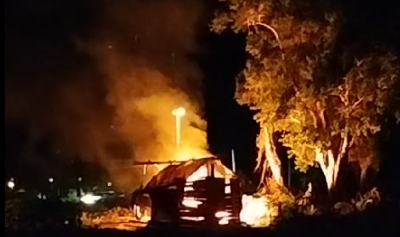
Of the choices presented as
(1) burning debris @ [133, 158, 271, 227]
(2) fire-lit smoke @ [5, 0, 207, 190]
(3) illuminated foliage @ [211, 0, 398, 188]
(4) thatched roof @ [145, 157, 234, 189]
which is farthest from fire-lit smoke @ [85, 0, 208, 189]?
(1) burning debris @ [133, 158, 271, 227]

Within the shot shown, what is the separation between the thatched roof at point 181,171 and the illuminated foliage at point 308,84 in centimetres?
126

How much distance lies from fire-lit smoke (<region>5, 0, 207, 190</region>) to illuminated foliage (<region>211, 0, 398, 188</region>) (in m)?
2.07

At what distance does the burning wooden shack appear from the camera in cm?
1652

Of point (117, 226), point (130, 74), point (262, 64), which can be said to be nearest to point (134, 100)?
point (130, 74)

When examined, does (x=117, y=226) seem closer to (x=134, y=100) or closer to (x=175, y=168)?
(x=175, y=168)

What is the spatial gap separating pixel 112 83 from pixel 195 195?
3.89m

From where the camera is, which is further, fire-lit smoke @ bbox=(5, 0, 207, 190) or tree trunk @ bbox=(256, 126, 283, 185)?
fire-lit smoke @ bbox=(5, 0, 207, 190)

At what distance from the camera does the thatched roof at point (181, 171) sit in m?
16.6

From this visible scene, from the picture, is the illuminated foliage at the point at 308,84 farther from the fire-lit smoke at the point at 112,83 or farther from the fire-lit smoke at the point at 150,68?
the fire-lit smoke at the point at 112,83

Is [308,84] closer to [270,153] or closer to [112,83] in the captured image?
[270,153]

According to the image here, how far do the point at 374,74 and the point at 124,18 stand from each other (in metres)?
4.99

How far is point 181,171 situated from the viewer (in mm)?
16656

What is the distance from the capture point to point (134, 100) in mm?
20016

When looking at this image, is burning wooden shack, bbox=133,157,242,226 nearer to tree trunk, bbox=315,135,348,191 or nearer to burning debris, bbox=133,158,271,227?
burning debris, bbox=133,158,271,227
